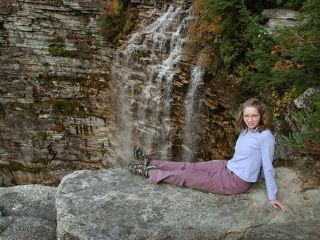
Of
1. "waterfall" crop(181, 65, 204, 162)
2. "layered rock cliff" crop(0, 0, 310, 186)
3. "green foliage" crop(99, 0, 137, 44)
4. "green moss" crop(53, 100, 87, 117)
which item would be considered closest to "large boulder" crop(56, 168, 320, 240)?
"layered rock cliff" crop(0, 0, 310, 186)

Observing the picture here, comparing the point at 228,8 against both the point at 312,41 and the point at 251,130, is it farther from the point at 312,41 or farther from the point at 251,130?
the point at 251,130

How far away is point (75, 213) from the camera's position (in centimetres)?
352

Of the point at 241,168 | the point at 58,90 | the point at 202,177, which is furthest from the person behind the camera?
the point at 58,90

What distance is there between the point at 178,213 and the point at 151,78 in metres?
6.58

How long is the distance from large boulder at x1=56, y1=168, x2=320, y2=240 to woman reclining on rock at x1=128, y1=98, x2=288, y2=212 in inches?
5.4

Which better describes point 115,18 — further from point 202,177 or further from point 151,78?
point 202,177

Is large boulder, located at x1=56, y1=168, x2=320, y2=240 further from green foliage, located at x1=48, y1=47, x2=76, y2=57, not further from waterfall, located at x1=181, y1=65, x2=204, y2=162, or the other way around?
green foliage, located at x1=48, y1=47, x2=76, y2=57

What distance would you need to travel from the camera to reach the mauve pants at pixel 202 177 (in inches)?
150

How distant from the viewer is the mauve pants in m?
3.80

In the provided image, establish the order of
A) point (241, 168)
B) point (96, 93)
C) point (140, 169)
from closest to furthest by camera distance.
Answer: point (241, 168), point (140, 169), point (96, 93)

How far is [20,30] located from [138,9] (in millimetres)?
5108

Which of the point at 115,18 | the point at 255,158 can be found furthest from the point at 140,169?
the point at 115,18

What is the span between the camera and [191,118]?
8.80 meters

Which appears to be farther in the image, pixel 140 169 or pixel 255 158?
pixel 140 169
